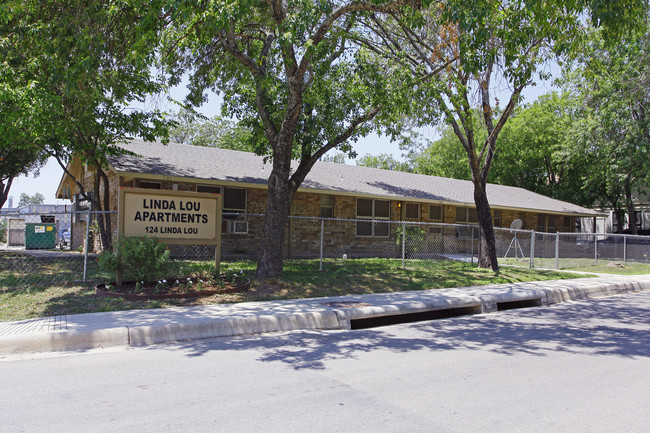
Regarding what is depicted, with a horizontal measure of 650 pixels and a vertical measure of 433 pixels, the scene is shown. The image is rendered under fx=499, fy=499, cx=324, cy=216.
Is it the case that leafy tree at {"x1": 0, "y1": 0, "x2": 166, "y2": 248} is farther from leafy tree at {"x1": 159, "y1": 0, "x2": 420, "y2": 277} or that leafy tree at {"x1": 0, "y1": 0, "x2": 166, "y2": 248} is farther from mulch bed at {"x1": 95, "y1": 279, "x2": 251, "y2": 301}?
mulch bed at {"x1": 95, "y1": 279, "x2": 251, "y2": 301}

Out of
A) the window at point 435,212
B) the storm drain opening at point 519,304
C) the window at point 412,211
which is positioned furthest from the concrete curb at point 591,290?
the window at point 435,212

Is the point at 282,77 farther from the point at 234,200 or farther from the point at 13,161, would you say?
the point at 13,161

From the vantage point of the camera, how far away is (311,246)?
64.3ft

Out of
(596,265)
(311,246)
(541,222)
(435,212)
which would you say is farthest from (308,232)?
(541,222)

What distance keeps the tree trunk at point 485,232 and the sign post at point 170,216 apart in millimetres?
9086

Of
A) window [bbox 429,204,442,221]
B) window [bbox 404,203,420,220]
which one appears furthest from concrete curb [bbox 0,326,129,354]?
window [bbox 429,204,442,221]

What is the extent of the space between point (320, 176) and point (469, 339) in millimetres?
14616

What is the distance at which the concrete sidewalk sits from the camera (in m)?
6.69

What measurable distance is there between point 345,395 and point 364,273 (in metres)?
8.98

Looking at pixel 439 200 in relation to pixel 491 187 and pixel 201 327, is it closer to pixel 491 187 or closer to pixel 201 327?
pixel 491 187

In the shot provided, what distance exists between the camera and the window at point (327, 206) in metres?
20.6

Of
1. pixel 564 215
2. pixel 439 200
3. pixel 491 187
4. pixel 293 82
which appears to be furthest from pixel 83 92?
pixel 564 215

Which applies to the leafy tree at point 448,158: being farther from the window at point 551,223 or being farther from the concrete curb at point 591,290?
the concrete curb at point 591,290

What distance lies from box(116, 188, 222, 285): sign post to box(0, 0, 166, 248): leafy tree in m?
2.52
